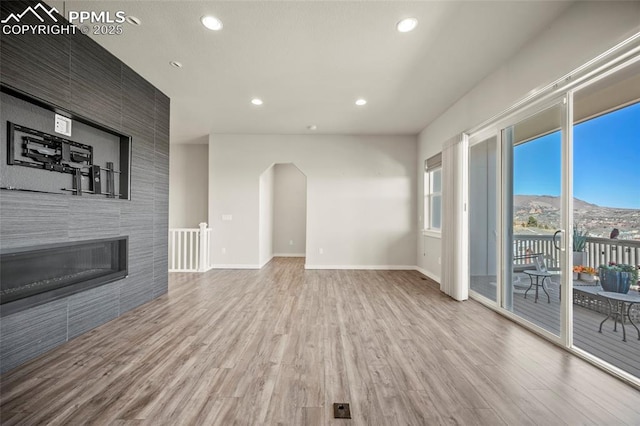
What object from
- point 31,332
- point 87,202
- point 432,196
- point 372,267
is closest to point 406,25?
point 87,202

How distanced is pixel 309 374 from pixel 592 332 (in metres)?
2.44

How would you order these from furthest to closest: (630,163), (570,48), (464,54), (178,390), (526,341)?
(464,54) → (526,341) → (570,48) → (630,163) → (178,390)

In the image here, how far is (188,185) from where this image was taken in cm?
694

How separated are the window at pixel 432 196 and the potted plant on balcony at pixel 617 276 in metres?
2.89

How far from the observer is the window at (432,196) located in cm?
522

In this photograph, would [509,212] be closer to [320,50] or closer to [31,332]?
[320,50]

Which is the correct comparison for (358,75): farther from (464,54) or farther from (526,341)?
(526,341)

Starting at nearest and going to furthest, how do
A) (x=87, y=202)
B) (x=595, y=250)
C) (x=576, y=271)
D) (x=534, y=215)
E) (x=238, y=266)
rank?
(x=595, y=250) → (x=576, y=271) → (x=87, y=202) → (x=534, y=215) → (x=238, y=266)

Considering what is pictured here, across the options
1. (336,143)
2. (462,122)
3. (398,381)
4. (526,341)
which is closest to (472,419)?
(398,381)

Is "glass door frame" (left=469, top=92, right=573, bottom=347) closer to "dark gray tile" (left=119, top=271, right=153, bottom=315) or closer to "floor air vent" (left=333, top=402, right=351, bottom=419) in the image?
"floor air vent" (left=333, top=402, right=351, bottom=419)

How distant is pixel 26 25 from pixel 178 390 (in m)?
2.89

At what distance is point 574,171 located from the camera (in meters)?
2.35

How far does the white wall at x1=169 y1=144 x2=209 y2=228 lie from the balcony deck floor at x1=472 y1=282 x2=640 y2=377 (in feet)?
21.9

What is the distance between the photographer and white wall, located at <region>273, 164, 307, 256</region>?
7.89m
